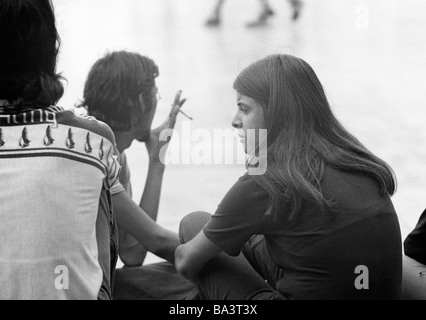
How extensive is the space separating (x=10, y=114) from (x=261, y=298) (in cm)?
77

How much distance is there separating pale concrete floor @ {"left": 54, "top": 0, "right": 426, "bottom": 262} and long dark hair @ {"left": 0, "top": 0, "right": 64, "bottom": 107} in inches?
62.8

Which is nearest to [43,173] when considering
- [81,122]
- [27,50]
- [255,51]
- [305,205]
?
[81,122]

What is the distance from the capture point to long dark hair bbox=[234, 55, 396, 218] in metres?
1.62

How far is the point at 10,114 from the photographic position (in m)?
1.41

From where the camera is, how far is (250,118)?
1.80m

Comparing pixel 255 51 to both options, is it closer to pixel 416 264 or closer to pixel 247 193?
pixel 416 264

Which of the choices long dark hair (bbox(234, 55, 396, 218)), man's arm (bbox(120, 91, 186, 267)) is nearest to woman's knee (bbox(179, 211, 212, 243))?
man's arm (bbox(120, 91, 186, 267))

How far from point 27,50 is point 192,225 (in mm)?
751

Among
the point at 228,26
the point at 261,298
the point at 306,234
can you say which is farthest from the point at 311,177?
the point at 228,26

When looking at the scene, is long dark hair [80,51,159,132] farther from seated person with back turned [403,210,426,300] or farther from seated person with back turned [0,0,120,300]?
seated person with back turned [403,210,426,300]

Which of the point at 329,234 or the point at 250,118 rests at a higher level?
the point at 250,118

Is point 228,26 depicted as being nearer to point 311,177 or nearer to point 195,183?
point 195,183

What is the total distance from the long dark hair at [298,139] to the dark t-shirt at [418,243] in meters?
0.37

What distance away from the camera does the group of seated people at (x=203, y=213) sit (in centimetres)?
137
